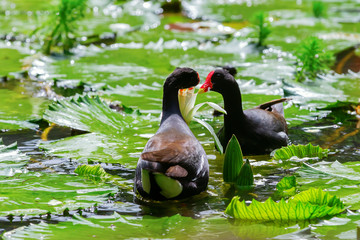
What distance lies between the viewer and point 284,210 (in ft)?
7.03

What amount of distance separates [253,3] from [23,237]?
704 centimetres

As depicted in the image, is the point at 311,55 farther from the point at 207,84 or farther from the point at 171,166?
the point at 171,166

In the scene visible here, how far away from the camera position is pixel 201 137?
3.54 meters

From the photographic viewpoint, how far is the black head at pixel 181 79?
9.32 ft

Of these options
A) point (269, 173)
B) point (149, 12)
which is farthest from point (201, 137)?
point (149, 12)

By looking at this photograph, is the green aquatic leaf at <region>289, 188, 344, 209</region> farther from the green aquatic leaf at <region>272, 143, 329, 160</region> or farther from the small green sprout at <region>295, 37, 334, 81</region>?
the small green sprout at <region>295, 37, 334, 81</region>

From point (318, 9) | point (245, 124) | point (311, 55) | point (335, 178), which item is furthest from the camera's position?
point (318, 9)

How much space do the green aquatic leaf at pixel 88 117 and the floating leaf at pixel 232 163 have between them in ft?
2.60

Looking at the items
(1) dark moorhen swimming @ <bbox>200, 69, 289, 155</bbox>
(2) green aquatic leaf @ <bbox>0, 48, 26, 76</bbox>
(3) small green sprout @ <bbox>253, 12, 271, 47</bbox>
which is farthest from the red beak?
(3) small green sprout @ <bbox>253, 12, 271, 47</bbox>

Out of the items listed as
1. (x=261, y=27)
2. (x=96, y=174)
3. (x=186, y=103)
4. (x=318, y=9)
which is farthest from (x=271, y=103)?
(x=318, y=9)

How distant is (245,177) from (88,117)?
1.15 metres

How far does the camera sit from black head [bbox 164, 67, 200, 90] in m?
2.84

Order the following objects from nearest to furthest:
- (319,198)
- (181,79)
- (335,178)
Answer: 1. (319,198)
2. (335,178)
3. (181,79)

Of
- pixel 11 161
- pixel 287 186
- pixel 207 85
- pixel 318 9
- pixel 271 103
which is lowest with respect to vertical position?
pixel 287 186
